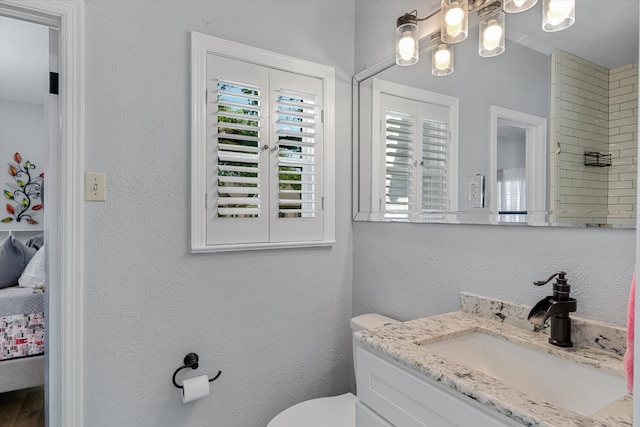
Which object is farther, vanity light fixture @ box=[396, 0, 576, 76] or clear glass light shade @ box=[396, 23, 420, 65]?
clear glass light shade @ box=[396, 23, 420, 65]

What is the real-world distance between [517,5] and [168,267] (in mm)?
1602

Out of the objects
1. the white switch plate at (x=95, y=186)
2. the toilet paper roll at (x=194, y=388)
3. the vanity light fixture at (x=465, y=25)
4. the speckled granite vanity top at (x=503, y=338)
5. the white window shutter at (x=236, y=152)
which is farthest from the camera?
the white window shutter at (x=236, y=152)

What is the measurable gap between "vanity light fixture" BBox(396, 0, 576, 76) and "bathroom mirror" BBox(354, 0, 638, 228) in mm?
26

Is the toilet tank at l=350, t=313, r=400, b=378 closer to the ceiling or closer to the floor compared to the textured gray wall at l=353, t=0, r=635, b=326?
closer to the floor

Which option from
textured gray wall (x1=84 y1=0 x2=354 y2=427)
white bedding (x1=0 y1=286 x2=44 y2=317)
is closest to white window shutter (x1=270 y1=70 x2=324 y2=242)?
textured gray wall (x1=84 y1=0 x2=354 y2=427)

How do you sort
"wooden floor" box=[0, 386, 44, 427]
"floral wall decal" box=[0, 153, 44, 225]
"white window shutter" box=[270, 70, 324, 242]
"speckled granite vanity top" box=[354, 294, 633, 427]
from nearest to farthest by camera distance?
"speckled granite vanity top" box=[354, 294, 633, 427] → "white window shutter" box=[270, 70, 324, 242] → "wooden floor" box=[0, 386, 44, 427] → "floral wall decal" box=[0, 153, 44, 225]

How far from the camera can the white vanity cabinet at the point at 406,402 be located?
29.5 inches

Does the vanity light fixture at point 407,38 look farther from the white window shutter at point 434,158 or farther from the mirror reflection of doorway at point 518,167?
the mirror reflection of doorway at point 518,167

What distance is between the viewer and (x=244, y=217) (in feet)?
5.32

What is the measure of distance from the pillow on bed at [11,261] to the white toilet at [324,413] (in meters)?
2.45

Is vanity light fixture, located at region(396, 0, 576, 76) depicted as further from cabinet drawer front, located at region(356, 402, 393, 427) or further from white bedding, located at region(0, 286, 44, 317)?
white bedding, located at region(0, 286, 44, 317)

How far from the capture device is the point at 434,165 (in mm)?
1493

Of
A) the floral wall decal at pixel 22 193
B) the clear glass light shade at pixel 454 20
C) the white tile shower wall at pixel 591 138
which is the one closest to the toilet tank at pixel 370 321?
the white tile shower wall at pixel 591 138

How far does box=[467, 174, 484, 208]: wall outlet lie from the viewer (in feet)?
4.22
